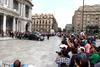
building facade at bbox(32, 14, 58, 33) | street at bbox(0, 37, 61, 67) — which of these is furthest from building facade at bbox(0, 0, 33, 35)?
building facade at bbox(32, 14, 58, 33)

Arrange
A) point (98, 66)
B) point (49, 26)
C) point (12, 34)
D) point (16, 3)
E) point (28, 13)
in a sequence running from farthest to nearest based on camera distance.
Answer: point (49, 26)
point (28, 13)
point (16, 3)
point (12, 34)
point (98, 66)

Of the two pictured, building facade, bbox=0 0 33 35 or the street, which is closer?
the street

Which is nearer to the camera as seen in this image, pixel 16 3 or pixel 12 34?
pixel 12 34

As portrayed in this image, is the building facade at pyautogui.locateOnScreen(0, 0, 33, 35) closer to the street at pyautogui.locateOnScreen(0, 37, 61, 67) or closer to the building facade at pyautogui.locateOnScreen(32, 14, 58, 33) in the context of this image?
the street at pyautogui.locateOnScreen(0, 37, 61, 67)

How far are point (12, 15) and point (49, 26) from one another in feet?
362

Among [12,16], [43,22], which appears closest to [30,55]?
[12,16]

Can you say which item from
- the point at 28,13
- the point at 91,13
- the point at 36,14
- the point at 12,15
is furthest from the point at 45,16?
the point at 12,15

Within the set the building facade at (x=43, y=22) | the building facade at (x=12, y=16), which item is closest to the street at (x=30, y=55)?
the building facade at (x=12, y=16)

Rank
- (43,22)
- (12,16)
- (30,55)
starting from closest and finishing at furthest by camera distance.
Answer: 1. (30,55)
2. (12,16)
3. (43,22)

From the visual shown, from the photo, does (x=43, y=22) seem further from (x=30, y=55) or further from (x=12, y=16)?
(x=30, y=55)

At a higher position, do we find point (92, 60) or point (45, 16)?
point (45, 16)

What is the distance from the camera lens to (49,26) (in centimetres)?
17100

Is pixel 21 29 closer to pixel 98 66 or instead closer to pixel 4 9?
pixel 4 9

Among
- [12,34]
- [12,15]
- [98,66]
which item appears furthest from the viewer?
[12,15]
